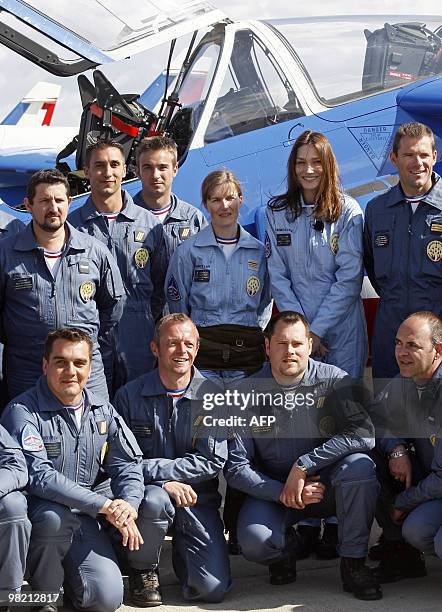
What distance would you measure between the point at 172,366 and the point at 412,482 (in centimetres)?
121

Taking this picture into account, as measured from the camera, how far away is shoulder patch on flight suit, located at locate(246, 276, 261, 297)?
5.14m

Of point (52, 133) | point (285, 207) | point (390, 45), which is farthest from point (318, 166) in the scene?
point (52, 133)

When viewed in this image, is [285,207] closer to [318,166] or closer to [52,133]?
[318,166]

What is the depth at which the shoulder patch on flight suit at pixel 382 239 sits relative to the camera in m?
5.13

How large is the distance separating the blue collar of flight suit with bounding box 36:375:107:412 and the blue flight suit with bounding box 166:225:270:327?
32.6 inches

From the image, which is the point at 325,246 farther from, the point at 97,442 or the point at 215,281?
the point at 97,442

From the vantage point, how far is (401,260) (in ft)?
16.7

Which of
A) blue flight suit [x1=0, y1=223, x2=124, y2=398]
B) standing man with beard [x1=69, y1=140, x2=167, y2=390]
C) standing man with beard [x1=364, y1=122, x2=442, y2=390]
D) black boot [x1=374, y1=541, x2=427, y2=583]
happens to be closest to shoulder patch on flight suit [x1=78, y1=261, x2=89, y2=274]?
blue flight suit [x1=0, y1=223, x2=124, y2=398]

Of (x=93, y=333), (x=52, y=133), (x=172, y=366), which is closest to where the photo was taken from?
(x=172, y=366)

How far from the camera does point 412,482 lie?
4.68 metres

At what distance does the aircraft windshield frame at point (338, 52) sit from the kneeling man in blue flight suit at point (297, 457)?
8.90 ft

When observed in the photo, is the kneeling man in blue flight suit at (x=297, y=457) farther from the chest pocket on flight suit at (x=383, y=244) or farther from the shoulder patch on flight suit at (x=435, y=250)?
the shoulder patch on flight suit at (x=435, y=250)

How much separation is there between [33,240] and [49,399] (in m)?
0.88

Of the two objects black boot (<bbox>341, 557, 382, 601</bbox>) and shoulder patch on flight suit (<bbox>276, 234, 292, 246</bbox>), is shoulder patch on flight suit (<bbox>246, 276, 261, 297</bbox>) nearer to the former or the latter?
shoulder patch on flight suit (<bbox>276, 234, 292, 246</bbox>)
